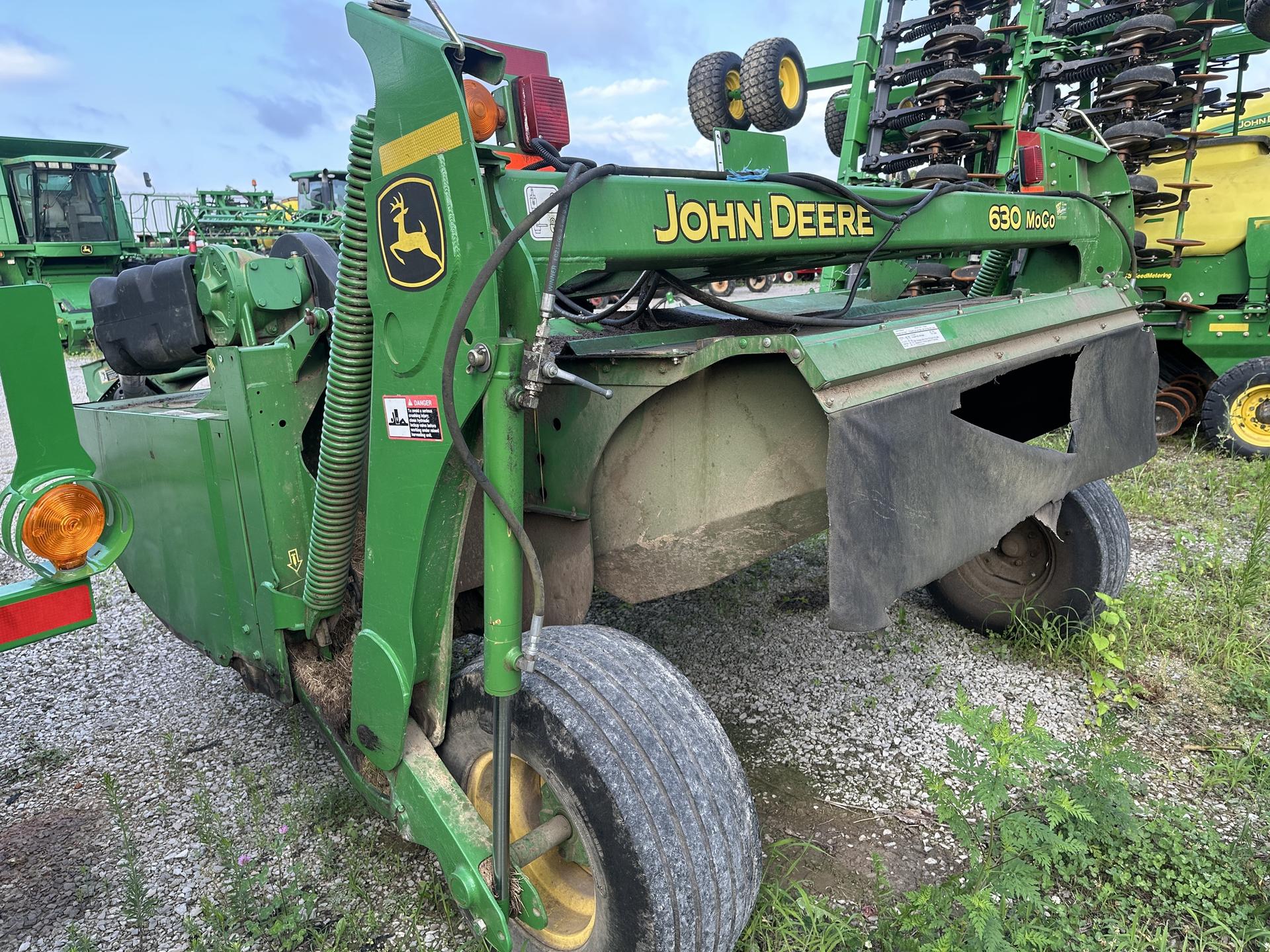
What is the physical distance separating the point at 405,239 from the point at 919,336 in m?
1.07

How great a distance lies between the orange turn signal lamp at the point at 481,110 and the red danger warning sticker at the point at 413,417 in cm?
47

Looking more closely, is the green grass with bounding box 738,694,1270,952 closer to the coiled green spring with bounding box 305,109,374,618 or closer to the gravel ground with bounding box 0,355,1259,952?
the gravel ground with bounding box 0,355,1259,952

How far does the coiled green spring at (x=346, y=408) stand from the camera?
1717mm

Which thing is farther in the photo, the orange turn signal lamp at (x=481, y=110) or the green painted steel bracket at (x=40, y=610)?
the green painted steel bracket at (x=40, y=610)

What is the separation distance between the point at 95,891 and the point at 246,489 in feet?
3.57

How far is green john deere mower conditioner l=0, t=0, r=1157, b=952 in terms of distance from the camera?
1.55 metres

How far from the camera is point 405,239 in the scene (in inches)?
63.5

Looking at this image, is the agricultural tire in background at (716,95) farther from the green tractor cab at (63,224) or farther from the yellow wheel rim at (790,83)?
the green tractor cab at (63,224)

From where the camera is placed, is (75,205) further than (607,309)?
Yes

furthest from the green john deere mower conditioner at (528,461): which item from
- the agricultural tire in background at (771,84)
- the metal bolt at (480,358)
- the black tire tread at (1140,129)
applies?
the black tire tread at (1140,129)

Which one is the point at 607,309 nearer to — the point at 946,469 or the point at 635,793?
the point at 946,469

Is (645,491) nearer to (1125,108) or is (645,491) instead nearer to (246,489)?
(246,489)

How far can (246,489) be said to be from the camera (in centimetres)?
215

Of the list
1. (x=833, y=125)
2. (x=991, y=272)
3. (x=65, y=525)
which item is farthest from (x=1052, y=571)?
(x=833, y=125)
